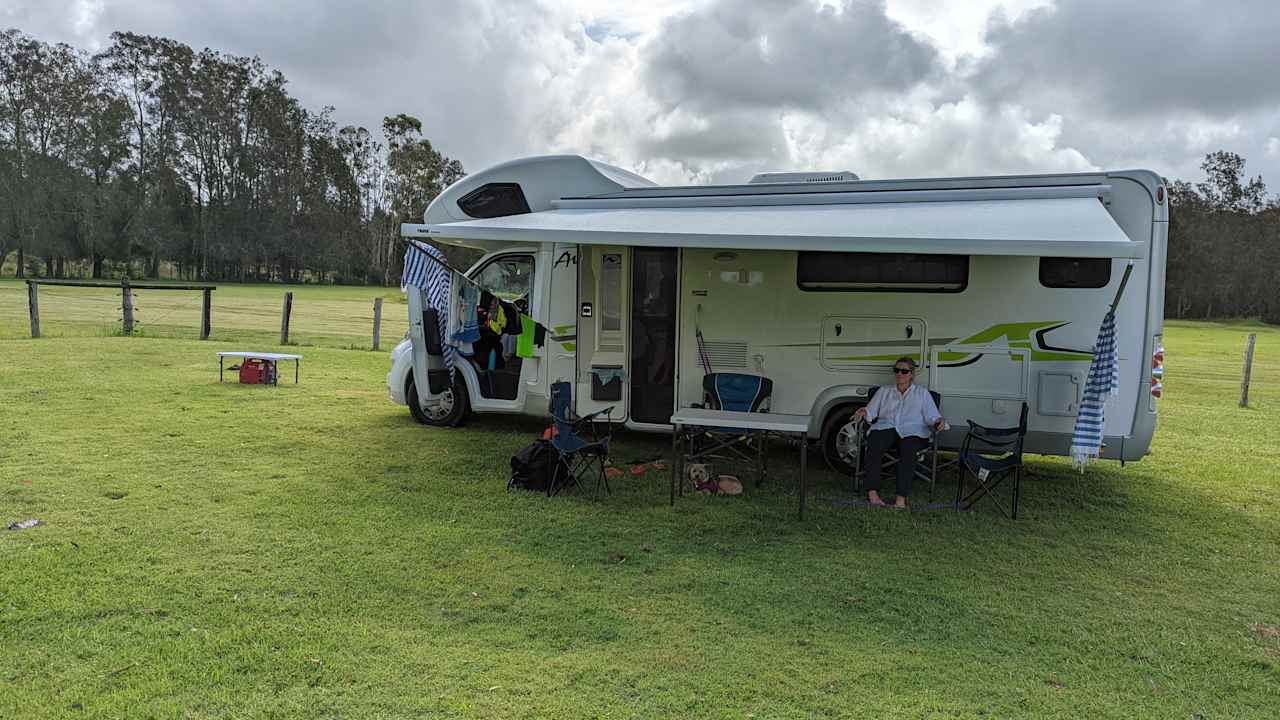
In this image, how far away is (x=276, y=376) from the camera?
10.4 meters

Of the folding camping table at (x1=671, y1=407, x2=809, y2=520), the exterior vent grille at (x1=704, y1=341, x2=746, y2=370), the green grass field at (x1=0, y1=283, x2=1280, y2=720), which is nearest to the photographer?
the green grass field at (x1=0, y1=283, x2=1280, y2=720)

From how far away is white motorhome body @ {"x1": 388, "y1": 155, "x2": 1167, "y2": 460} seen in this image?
5.45 metres

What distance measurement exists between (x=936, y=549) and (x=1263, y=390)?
12552 mm

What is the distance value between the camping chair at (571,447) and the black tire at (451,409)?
149 cm

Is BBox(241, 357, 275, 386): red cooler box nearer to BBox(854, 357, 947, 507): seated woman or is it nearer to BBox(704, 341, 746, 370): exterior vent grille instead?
BBox(704, 341, 746, 370): exterior vent grille

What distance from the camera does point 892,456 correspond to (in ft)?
20.1

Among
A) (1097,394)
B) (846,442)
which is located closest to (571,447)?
(846,442)

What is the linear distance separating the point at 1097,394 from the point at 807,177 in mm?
2642

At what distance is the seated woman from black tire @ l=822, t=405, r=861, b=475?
23.3 inches

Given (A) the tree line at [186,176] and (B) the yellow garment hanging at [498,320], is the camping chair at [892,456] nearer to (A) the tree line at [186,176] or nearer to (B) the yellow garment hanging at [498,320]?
(B) the yellow garment hanging at [498,320]

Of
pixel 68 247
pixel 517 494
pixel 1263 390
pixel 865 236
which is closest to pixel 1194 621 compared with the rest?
pixel 865 236

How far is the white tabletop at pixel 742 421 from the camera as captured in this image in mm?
5664

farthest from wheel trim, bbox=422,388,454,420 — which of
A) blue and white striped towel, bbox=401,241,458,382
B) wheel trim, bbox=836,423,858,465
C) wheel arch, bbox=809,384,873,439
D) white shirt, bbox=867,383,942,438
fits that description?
white shirt, bbox=867,383,942,438

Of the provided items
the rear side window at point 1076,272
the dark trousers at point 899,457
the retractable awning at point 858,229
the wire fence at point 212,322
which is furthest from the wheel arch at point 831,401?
the wire fence at point 212,322
